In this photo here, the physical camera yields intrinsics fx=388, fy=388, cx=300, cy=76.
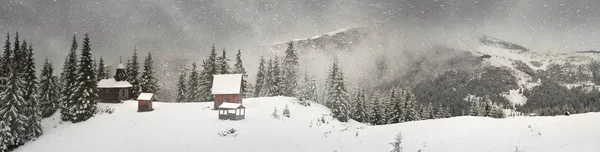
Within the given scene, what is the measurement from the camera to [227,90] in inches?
2264

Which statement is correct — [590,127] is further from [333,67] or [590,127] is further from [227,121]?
[333,67]

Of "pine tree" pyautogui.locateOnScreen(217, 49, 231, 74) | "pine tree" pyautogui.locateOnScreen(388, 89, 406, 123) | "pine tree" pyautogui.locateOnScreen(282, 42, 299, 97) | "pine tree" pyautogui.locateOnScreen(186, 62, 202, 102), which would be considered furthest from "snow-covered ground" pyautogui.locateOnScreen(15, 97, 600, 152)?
"pine tree" pyautogui.locateOnScreen(282, 42, 299, 97)

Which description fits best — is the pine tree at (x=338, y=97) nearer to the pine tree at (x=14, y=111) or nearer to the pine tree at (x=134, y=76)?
the pine tree at (x=134, y=76)

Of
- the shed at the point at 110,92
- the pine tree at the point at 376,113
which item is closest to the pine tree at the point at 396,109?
the pine tree at the point at 376,113

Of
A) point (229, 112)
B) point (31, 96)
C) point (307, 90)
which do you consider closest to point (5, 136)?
point (31, 96)

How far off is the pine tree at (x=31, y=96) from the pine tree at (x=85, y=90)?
411cm

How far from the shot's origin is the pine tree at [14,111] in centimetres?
3988

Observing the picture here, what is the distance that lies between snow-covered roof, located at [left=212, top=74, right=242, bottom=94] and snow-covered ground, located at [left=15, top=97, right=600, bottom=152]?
3.95m

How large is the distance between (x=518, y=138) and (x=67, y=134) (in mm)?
42853

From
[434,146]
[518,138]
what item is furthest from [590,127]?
[434,146]

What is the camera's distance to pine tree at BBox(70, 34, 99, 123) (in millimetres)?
48250

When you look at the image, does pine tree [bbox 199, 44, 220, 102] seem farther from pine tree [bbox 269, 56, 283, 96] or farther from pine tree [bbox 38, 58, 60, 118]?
pine tree [bbox 38, 58, 60, 118]

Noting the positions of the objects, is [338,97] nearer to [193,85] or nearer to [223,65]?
[223,65]

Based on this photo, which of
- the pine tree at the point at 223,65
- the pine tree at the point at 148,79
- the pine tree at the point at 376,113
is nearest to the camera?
the pine tree at the point at 148,79
